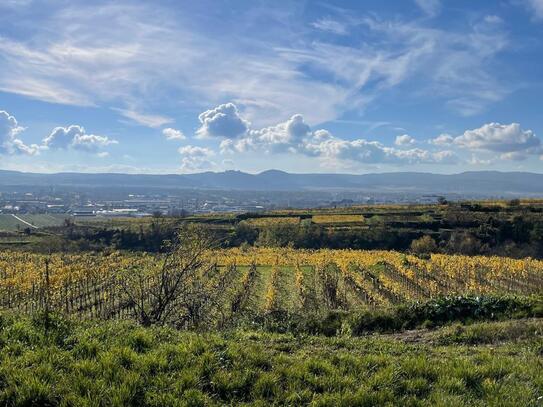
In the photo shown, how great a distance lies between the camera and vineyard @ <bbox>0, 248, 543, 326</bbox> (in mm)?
29750

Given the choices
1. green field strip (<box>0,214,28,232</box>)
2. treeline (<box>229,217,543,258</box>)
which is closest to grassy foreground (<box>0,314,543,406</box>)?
treeline (<box>229,217,543,258</box>)

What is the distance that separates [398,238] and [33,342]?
64.3 metres

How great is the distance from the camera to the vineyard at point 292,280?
97.6 feet

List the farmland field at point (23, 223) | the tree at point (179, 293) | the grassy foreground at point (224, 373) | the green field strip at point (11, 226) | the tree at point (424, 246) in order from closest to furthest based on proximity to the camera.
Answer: the grassy foreground at point (224, 373)
the tree at point (179, 293)
the tree at point (424, 246)
the green field strip at point (11, 226)
the farmland field at point (23, 223)

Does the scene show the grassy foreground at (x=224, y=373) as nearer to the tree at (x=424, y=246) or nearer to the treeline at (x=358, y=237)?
the treeline at (x=358, y=237)

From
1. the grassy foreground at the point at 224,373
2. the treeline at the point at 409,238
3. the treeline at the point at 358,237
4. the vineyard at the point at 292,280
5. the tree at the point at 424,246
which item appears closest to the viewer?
the grassy foreground at the point at 224,373

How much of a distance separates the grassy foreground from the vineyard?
63.2ft

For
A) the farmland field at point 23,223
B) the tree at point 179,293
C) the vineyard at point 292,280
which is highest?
the tree at point 179,293

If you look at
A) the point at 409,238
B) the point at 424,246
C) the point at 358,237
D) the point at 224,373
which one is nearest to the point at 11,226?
the point at 358,237

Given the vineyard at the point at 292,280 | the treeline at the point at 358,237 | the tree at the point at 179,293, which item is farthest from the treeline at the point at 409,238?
the tree at the point at 179,293

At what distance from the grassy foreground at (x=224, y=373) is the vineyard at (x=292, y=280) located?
63.2 feet

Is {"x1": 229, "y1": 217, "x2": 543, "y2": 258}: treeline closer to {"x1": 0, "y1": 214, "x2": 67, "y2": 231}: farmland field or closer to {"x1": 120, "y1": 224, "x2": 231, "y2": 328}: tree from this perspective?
{"x1": 120, "y1": 224, "x2": 231, "y2": 328}: tree

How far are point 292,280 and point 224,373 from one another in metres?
36.2

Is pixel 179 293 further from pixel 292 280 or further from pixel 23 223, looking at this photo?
pixel 23 223
